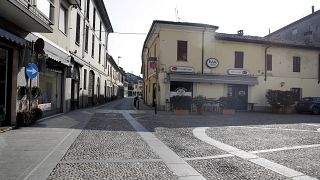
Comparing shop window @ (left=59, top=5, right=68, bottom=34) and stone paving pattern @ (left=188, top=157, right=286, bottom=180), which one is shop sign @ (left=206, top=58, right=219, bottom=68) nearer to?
shop window @ (left=59, top=5, right=68, bottom=34)

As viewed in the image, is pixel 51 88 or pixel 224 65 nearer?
pixel 51 88

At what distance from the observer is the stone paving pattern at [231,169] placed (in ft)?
17.1

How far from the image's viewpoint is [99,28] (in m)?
29.2

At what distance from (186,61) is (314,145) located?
47.8ft

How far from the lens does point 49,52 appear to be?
12.6 meters

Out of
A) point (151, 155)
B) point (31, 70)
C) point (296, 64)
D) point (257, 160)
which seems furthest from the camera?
point (296, 64)

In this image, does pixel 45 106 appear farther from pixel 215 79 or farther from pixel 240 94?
pixel 240 94

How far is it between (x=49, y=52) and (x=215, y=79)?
13.3m

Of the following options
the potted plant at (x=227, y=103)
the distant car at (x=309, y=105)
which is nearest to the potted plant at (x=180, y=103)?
the potted plant at (x=227, y=103)

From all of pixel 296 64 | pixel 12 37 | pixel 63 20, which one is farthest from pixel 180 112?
pixel 296 64

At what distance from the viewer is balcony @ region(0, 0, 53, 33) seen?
8234mm

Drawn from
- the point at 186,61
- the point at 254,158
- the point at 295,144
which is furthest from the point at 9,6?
the point at 186,61

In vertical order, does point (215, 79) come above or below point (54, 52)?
below

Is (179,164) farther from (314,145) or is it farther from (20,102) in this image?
(20,102)
